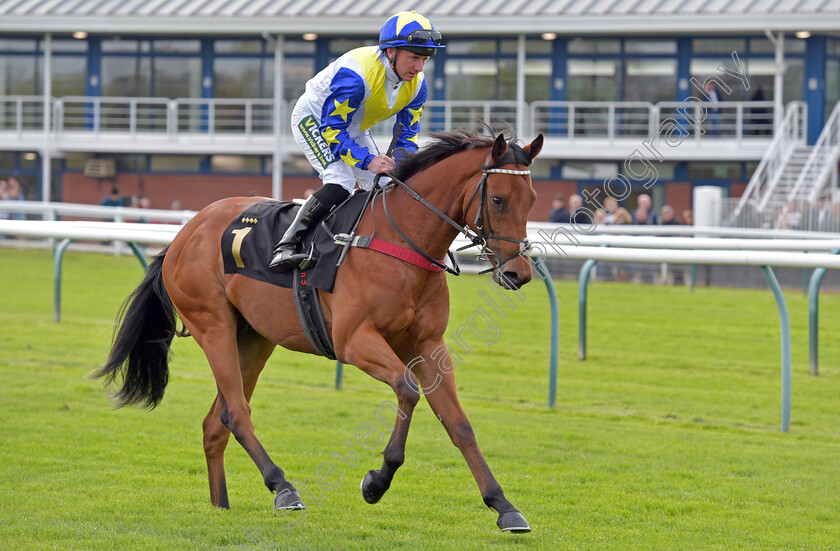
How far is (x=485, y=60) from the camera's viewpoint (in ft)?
65.6

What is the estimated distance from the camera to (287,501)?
12.5 feet

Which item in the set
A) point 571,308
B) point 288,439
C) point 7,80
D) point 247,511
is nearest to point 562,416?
point 288,439

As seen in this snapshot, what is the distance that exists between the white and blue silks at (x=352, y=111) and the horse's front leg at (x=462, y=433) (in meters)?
0.81

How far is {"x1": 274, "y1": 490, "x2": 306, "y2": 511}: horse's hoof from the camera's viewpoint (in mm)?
3787

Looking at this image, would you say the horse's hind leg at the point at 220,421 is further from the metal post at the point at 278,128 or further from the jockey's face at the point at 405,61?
the metal post at the point at 278,128

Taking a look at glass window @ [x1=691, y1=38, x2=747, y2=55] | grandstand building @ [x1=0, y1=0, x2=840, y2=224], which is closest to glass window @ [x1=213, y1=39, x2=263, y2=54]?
grandstand building @ [x1=0, y1=0, x2=840, y2=224]

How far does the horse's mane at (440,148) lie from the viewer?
383 centimetres

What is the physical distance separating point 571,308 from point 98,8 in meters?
13.7

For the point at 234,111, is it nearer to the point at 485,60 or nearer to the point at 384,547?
the point at 485,60

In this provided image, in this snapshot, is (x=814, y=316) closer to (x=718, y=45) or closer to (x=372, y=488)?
(x=372, y=488)

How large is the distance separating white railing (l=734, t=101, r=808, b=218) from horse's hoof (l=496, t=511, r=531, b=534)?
13870 mm

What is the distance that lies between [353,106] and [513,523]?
163 centimetres

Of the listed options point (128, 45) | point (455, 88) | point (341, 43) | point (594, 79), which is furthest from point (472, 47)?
point (128, 45)

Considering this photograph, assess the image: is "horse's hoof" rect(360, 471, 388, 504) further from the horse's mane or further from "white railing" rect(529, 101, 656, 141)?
"white railing" rect(529, 101, 656, 141)
